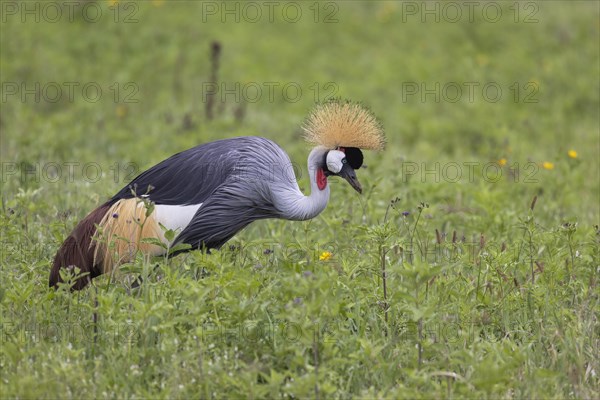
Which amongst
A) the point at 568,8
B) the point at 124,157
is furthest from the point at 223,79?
the point at 568,8

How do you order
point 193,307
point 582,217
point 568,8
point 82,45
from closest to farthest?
point 193,307 → point 582,217 → point 82,45 → point 568,8

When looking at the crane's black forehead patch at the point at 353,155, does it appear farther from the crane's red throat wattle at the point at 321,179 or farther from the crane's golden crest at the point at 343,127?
the crane's red throat wattle at the point at 321,179

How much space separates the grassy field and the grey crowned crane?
0.57 ft

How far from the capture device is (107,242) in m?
4.71

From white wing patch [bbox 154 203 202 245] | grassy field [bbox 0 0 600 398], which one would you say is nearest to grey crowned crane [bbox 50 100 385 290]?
white wing patch [bbox 154 203 202 245]

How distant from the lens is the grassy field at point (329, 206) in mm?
3977

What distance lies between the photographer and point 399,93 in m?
10.9

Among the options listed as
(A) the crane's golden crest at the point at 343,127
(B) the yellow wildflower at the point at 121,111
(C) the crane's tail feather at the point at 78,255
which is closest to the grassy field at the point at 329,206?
(B) the yellow wildflower at the point at 121,111

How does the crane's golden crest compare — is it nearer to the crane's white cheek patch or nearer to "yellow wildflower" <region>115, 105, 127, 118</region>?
the crane's white cheek patch

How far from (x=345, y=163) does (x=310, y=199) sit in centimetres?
30

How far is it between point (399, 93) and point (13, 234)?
6700mm

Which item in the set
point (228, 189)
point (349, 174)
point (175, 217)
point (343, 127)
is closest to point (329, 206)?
point (349, 174)

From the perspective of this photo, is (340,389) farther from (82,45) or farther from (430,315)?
(82,45)

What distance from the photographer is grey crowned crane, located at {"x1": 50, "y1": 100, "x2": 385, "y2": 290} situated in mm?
4879
